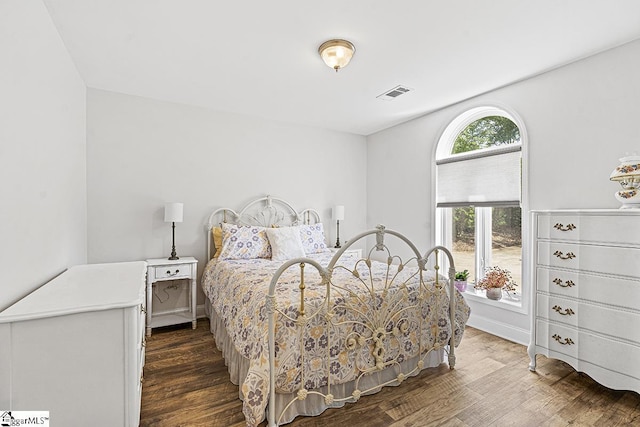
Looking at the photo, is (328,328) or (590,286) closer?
(328,328)

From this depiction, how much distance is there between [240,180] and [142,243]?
4.38ft

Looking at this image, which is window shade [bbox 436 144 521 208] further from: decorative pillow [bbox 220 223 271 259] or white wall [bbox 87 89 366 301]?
decorative pillow [bbox 220 223 271 259]

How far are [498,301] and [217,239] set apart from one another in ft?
10.3

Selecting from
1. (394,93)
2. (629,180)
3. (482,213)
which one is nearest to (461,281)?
(482,213)

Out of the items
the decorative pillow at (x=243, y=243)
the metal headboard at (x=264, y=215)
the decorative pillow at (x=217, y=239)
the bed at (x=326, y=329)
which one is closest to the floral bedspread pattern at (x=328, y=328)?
the bed at (x=326, y=329)

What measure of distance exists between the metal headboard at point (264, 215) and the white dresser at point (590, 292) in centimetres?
276

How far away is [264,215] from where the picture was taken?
4152 millimetres

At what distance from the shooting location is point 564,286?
235 centimetres

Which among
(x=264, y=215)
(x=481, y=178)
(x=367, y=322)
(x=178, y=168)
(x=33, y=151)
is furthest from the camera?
(x=264, y=215)

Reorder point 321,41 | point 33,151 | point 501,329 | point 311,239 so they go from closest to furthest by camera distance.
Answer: point 33,151 < point 321,41 < point 501,329 < point 311,239

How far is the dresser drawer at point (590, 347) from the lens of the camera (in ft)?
6.60

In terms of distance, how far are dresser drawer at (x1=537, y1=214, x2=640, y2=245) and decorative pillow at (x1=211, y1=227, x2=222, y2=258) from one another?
3.14 metres

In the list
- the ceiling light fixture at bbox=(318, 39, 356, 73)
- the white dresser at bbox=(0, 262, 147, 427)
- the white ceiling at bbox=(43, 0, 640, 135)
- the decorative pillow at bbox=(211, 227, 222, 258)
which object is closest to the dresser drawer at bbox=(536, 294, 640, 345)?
the white ceiling at bbox=(43, 0, 640, 135)

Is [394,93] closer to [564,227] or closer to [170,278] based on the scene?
[564,227]
